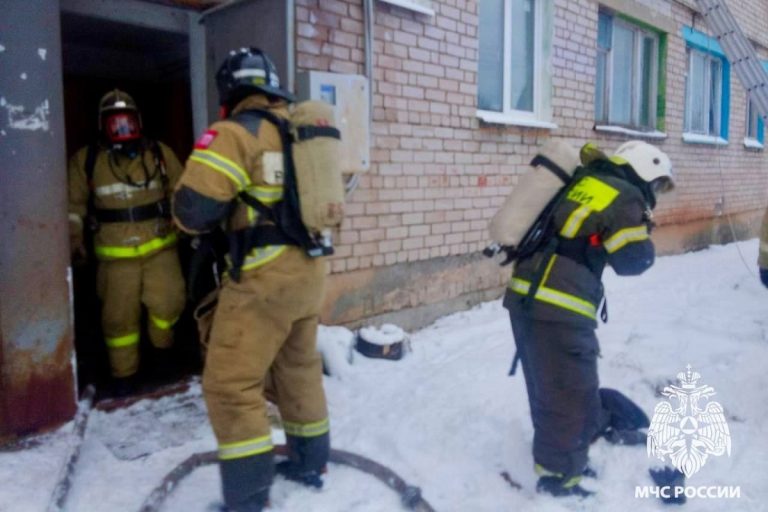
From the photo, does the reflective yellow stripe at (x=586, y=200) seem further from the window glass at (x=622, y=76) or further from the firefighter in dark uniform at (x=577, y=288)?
the window glass at (x=622, y=76)

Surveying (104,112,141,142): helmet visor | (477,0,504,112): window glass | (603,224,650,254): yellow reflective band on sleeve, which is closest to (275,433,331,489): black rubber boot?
(603,224,650,254): yellow reflective band on sleeve

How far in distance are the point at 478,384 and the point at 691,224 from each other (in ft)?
22.1

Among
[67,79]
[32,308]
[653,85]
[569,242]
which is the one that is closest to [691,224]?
[653,85]

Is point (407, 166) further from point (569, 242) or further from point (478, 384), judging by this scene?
point (569, 242)

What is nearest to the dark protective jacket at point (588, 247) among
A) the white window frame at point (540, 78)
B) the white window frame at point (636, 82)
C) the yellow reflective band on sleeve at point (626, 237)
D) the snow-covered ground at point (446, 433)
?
the yellow reflective band on sleeve at point (626, 237)

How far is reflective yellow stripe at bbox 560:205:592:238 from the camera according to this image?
9.19 ft

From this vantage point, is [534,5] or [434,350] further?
[534,5]

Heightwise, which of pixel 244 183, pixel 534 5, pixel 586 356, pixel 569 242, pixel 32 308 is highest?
pixel 534 5

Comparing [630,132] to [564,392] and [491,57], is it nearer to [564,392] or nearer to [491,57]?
[491,57]

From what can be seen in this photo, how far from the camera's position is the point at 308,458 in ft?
9.23

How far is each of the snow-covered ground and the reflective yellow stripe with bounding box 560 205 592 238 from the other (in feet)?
3.76

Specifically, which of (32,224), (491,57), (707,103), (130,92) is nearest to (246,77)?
(32,224)

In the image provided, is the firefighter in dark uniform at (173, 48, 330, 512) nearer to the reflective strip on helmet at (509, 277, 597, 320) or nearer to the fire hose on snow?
the fire hose on snow

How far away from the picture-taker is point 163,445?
10.4ft
